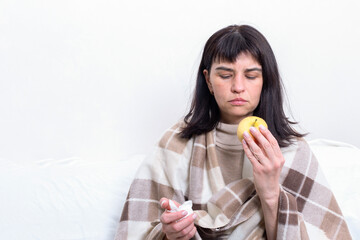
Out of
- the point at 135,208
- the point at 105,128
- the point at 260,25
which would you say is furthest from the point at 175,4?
the point at 135,208

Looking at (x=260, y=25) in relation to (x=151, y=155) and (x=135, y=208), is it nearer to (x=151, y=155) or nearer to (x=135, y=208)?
(x=151, y=155)

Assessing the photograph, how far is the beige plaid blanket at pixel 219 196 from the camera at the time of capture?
56.4 inches

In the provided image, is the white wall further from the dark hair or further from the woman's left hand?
the woman's left hand

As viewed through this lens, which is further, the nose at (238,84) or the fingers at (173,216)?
the nose at (238,84)

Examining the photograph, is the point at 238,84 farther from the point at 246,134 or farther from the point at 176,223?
the point at 176,223

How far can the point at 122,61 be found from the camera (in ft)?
6.80


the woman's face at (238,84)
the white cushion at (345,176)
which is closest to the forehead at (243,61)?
the woman's face at (238,84)

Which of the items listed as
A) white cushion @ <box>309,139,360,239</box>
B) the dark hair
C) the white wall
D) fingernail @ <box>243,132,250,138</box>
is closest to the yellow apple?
fingernail @ <box>243,132,250,138</box>

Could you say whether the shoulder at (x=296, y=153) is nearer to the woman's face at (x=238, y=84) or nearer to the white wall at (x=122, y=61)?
the woman's face at (x=238, y=84)

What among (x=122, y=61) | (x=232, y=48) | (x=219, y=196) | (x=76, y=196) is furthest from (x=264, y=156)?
(x=122, y=61)

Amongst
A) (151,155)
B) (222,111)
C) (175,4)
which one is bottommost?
(151,155)

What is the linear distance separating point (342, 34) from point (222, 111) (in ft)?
3.02

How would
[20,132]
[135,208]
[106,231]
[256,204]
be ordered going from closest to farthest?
[256,204]
[135,208]
[106,231]
[20,132]

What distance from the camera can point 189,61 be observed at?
6.86ft
